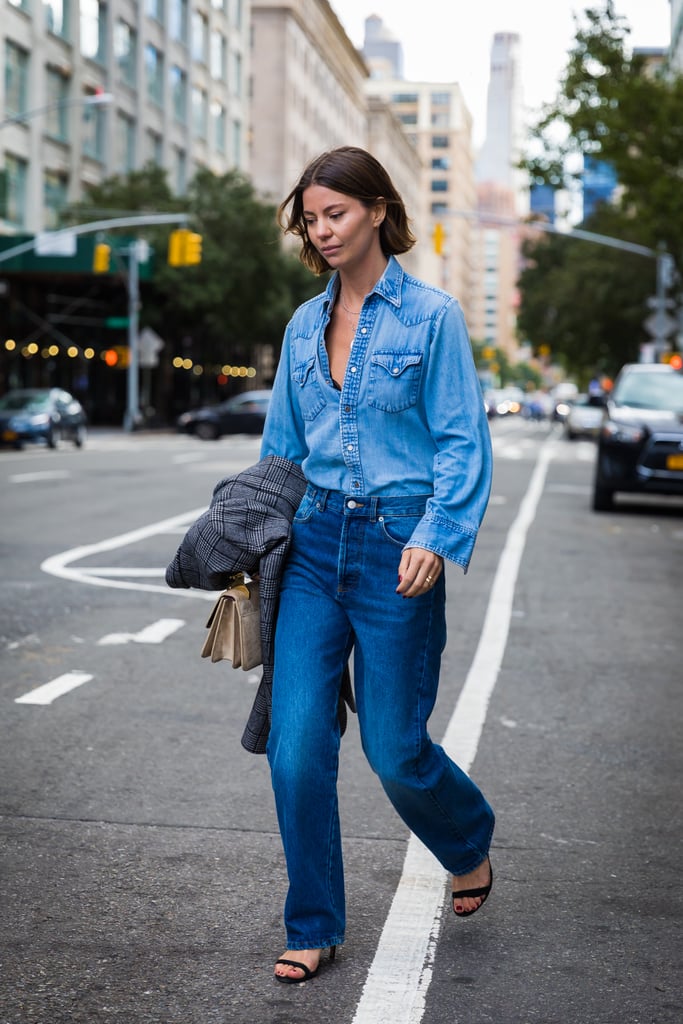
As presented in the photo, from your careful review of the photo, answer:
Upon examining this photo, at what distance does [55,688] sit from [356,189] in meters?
3.95

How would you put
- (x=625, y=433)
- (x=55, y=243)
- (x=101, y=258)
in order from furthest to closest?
(x=101, y=258)
(x=55, y=243)
(x=625, y=433)

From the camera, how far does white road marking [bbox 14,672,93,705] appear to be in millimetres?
6598

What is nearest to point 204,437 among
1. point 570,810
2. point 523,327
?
point 523,327

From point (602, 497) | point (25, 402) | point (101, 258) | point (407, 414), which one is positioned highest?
point (101, 258)

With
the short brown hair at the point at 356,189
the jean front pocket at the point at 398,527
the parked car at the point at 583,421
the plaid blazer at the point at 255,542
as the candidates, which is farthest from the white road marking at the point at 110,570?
the parked car at the point at 583,421

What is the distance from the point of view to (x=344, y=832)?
4.76 meters

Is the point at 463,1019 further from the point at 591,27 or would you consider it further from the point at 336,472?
the point at 591,27

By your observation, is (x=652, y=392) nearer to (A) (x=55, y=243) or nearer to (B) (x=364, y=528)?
(B) (x=364, y=528)

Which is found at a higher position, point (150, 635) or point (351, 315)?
point (351, 315)

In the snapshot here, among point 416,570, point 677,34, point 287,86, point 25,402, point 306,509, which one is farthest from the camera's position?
point 287,86

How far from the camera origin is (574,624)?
9.28 m

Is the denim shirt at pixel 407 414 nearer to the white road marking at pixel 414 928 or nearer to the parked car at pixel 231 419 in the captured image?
the white road marking at pixel 414 928

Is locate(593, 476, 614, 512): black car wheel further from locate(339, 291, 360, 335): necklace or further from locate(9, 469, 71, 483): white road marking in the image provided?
locate(339, 291, 360, 335): necklace

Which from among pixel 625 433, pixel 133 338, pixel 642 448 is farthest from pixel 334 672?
pixel 133 338
